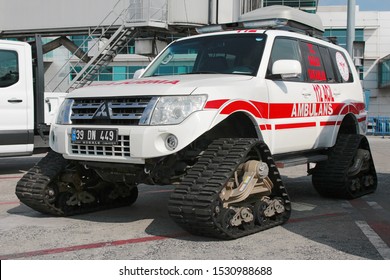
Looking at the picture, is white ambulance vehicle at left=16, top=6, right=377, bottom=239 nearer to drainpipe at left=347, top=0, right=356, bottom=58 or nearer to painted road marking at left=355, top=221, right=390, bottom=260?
painted road marking at left=355, top=221, right=390, bottom=260

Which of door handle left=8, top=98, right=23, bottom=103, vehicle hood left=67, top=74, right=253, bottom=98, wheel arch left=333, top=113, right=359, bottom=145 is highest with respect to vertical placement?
vehicle hood left=67, top=74, right=253, bottom=98

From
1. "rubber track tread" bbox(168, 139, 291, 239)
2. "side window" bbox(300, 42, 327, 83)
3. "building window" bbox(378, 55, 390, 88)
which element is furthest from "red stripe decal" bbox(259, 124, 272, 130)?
"building window" bbox(378, 55, 390, 88)

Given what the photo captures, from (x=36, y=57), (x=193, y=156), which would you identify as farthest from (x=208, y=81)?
(x=36, y=57)

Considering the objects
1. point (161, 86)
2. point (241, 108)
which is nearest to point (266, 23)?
point (241, 108)

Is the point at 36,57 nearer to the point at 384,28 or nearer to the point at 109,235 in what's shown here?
the point at 109,235

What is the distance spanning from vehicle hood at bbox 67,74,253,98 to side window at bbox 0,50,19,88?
476 cm

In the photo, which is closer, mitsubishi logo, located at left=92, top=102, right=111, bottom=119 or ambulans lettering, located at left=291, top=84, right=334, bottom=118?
mitsubishi logo, located at left=92, top=102, right=111, bottom=119

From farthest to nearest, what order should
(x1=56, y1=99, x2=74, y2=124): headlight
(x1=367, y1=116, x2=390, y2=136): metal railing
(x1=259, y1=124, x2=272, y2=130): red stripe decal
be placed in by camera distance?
(x1=367, y1=116, x2=390, y2=136): metal railing → (x1=259, y1=124, x2=272, y2=130): red stripe decal → (x1=56, y1=99, x2=74, y2=124): headlight

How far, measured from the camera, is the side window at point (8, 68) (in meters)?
10.1

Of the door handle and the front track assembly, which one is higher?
the door handle

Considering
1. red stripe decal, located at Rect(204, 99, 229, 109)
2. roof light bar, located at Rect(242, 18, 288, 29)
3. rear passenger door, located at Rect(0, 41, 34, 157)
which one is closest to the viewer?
red stripe decal, located at Rect(204, 99, 229, 109)

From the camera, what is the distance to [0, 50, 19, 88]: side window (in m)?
→ 10.1

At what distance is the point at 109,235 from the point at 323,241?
2169mm

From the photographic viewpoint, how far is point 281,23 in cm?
723
